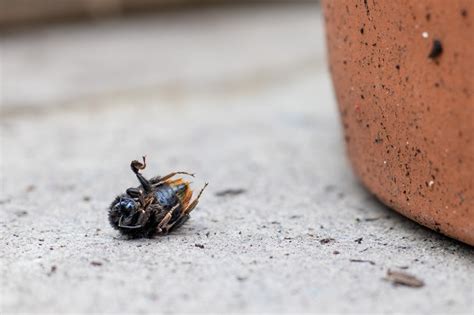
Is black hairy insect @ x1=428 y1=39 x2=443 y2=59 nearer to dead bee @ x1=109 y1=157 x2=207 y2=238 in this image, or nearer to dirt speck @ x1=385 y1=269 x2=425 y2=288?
dirt speck @ x1=385 y1=269 x2=425 y2=288

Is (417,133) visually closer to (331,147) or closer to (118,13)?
(331,147)

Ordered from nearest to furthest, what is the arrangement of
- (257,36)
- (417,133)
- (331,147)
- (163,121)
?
(417,133) < (331,147) < (163,121) < (257,36)

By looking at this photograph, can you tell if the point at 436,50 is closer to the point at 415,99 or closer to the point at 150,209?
the point at 415,99

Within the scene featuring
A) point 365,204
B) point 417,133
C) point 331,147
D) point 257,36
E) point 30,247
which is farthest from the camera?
point 257,36

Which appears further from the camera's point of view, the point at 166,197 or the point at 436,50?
the point at 166,197

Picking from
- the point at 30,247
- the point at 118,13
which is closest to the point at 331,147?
the point at 30,247

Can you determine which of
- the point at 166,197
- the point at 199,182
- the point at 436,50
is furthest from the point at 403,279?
the point at 199,182

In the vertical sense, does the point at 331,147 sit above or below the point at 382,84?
below

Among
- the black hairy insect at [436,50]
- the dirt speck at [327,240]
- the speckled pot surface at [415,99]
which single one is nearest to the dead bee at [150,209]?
the dirt speck at [327,240]
